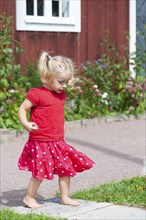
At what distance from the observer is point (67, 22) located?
13406 mm

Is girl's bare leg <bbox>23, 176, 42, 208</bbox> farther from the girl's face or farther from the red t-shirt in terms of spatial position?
the girl's face

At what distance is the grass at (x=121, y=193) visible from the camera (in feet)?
21.3

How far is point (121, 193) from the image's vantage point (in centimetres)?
684

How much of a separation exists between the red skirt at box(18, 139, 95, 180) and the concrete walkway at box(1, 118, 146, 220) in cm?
30

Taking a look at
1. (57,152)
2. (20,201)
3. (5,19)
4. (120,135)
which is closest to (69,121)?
(120,135)

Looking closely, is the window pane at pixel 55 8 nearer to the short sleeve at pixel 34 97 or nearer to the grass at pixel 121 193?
the grass at pixel 121 193

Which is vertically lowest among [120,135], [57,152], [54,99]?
[120,135]

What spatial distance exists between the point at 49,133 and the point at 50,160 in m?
0.23

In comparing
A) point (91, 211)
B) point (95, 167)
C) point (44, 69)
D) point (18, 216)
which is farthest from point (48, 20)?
point (18, 216)

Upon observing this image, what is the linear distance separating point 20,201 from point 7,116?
4.11 m

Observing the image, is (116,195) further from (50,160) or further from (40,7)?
(40,7)

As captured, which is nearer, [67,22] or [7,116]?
[7,116]

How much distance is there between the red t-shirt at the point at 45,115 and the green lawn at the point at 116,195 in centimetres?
66

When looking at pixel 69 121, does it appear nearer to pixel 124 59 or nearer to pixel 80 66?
pixel 80 66
